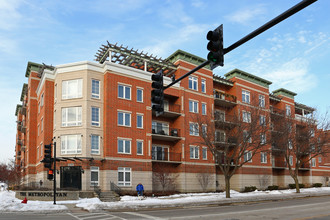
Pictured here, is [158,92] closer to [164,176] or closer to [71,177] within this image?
[71,177]

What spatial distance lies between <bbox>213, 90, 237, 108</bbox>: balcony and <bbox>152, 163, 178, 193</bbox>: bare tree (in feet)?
40.7

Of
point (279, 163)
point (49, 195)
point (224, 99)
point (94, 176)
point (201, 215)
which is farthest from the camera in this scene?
point (279, 163)

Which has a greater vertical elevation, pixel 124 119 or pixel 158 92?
pixel 124 119

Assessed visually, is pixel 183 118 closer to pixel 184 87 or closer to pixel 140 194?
pixel 184 87

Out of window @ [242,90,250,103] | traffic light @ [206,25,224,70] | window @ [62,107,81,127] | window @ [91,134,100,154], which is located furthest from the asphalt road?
window @ [242,90,250,103]

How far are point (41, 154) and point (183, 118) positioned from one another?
17.1 metres

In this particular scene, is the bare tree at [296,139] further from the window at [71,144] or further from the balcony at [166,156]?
the window at [71,144]

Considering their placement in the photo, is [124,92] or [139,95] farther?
[139,95]

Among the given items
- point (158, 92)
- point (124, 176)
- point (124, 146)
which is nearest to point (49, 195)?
point (124, 176)

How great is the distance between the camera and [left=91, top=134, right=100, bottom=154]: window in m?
33.3

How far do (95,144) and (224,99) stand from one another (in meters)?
20.9

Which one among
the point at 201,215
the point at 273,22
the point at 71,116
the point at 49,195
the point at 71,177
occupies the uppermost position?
the point at 71,116

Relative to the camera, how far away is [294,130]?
44156mm

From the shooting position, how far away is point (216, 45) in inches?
291
